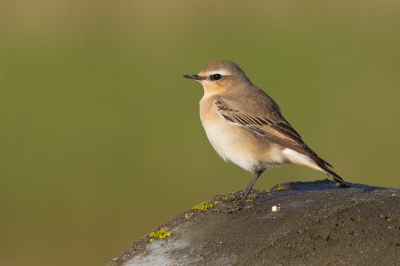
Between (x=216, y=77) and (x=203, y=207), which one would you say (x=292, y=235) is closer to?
(x=203, y=207)

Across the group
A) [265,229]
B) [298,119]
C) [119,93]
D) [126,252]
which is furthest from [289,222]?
[119,93]

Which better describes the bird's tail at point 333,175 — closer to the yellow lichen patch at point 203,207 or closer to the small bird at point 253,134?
the small bird at point 253,134

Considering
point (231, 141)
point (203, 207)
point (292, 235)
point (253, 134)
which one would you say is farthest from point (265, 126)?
point (292, 235)

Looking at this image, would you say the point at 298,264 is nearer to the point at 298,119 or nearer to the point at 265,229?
the point at 265,229

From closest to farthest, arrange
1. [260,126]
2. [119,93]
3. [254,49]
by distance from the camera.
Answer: [260,126], [119,93], [254,49]

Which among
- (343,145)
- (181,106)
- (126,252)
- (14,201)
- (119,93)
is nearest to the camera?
(126,252)

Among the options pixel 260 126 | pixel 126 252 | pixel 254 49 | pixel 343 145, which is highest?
pixel 254 49

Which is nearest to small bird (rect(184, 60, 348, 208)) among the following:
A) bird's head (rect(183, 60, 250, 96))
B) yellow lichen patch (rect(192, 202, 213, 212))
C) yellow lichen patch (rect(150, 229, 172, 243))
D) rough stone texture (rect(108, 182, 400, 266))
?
bird's head (rect(183, 60, 250, 96))

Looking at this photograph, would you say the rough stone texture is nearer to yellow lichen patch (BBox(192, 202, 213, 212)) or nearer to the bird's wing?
yellow lichen patch (BBox(192, 202, 213, 212))
